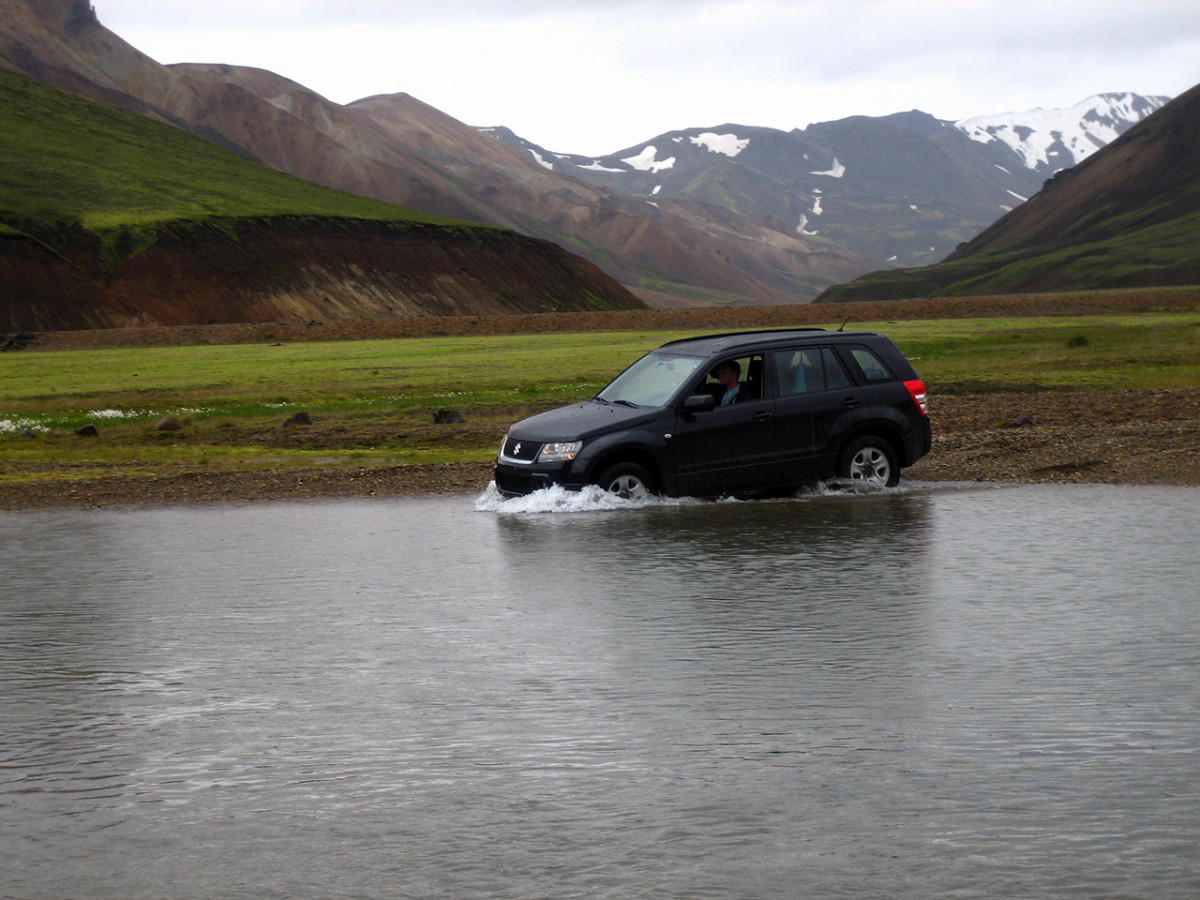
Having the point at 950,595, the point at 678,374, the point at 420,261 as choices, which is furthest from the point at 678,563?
the point at 420,261

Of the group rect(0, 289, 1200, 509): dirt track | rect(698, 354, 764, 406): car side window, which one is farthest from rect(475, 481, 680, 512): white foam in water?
rect(0, 289, 1200, 509): dirt track

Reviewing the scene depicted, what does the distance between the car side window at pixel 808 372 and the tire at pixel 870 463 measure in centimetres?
65

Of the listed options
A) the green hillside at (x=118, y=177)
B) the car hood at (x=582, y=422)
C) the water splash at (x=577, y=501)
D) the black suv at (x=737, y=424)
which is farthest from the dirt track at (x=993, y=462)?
the green hillside at (x=118, y=177)

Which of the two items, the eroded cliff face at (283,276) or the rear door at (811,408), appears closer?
the rear door at (811,408)

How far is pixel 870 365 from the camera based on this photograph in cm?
1500

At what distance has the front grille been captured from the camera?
1381 cm

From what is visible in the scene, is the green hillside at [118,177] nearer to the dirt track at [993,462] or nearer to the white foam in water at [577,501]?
the dirt track at [993,462]

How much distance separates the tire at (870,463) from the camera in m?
14.6

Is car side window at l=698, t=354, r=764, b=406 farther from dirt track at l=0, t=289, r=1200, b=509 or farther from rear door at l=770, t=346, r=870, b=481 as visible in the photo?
dirt track at l=0, t=289, r=1200, b=509

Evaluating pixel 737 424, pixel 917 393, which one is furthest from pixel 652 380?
pixel 917 393

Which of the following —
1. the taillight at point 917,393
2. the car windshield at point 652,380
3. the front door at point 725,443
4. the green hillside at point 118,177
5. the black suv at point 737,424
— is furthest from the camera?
the green hillside at point 118,177

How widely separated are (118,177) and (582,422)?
119m

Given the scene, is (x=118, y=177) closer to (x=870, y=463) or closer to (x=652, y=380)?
(x=652, y=380)

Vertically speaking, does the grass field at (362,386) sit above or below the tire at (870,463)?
above
